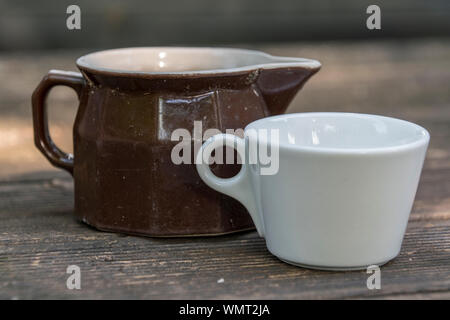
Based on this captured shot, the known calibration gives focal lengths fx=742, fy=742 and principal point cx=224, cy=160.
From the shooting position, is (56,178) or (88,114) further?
(56,178)

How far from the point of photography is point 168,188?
0.58 meters

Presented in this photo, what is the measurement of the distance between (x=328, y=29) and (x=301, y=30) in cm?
8

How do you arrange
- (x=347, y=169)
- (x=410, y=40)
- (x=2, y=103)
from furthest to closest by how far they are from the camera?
(x=410, y=40), (x=2, y=103), (x=347, y=169)

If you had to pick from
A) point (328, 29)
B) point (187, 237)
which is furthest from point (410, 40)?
point (187, 237)

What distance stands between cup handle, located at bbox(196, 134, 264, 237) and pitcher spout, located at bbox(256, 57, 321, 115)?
0.08m

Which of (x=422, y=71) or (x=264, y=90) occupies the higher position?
(x=264, y=90)

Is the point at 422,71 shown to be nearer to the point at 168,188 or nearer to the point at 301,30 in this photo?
the point at 301,30

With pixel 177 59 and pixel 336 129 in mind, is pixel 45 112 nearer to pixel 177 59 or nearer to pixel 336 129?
pixel 177 59

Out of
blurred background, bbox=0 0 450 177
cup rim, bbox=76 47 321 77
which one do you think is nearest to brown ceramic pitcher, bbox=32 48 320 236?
cup rim, bbox=76 47 321 77

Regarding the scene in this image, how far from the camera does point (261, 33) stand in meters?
2.13

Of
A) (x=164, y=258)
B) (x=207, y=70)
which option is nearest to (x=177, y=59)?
(x=207, y=70)

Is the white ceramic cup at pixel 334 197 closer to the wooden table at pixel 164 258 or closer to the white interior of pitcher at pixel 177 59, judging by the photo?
the wooden table at pixel 164 258

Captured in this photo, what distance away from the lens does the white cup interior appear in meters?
0.58

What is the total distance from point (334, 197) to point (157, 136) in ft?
A: 0.50
